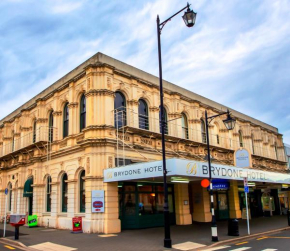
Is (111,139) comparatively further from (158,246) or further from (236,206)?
(236,206)

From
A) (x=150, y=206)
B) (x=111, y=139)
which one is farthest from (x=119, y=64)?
(x=150, y=206)

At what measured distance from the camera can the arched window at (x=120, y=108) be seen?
19.6m

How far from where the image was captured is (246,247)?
12.4 m

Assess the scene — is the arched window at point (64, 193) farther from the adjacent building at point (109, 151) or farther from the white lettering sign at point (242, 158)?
the white lettering sign at point (242, 158)

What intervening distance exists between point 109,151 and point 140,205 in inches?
159

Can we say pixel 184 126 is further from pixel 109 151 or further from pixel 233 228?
pixel 233 228

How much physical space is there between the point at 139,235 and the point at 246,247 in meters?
5.58

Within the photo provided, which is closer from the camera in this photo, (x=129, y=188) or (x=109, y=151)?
(x=109, y=151)

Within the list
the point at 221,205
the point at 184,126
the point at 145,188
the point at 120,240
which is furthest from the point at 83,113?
the point at 221,205

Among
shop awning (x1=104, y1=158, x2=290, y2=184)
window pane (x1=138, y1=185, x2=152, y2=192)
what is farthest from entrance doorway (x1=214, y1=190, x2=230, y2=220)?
window pane (x1=138, y1=185, x2=152, y2=192)

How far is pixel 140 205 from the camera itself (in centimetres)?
1908

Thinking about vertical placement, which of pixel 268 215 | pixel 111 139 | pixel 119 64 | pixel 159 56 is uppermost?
pixel 119 64

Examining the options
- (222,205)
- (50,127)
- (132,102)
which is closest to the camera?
(132,102)

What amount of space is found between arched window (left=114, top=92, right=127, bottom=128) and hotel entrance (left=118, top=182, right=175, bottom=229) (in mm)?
3942
